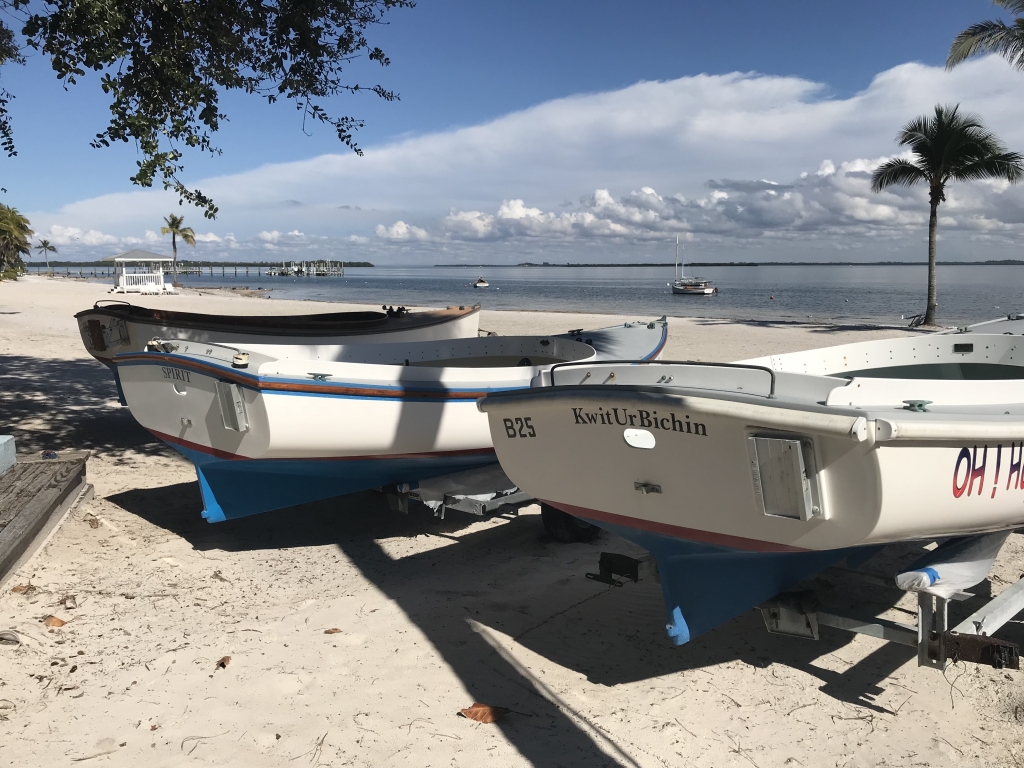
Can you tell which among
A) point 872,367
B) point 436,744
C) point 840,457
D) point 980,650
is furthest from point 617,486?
point 872,367

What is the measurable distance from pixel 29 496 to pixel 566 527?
160 inches

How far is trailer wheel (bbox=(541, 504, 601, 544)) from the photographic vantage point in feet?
20.0

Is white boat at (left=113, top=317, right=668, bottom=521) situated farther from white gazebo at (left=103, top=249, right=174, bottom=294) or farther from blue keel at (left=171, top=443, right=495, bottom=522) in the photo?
white gazebo at (left=103, top=249, right=174, bottom=294)

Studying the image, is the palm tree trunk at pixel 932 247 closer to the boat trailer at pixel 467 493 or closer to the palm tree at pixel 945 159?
the palm tree at pixel 945 159

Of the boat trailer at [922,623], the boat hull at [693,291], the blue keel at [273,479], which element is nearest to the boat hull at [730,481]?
the boat trailer at [922,623]

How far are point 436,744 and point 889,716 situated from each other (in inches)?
83.7

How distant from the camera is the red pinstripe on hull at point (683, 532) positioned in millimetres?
3632

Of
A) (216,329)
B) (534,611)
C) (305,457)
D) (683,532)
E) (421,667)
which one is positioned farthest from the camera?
(216,329)

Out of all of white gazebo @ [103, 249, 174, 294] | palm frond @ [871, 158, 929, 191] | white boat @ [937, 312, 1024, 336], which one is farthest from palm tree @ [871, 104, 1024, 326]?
white gazebo @ [103, 249, 174, 294]

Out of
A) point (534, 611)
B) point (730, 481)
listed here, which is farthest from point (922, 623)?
point (534, 611)

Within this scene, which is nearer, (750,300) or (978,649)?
(978,649)

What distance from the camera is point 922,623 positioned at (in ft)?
11.8

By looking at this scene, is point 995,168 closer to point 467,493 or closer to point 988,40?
point 988,40

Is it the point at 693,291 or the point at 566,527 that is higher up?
the point at 566,527
